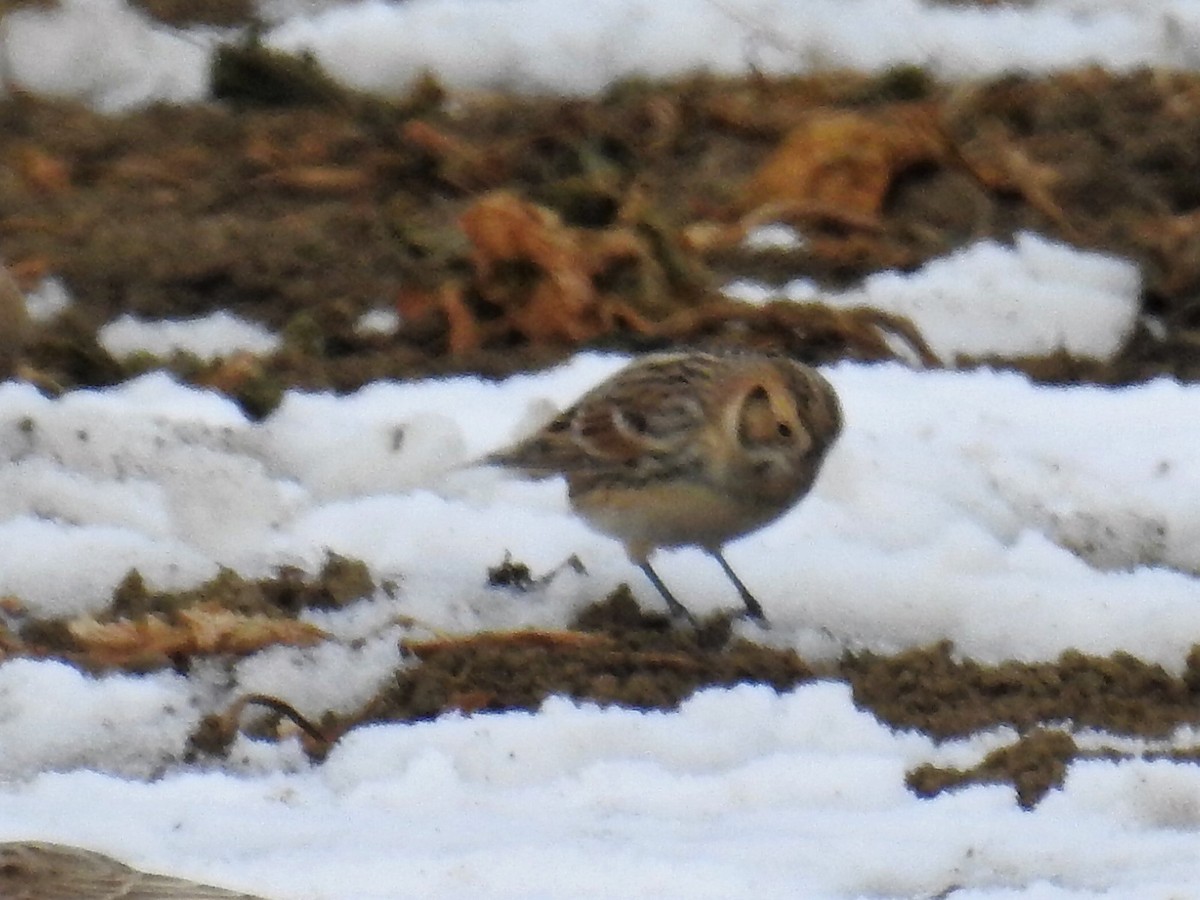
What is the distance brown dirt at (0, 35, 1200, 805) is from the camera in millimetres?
4348

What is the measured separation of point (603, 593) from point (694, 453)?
344 mm

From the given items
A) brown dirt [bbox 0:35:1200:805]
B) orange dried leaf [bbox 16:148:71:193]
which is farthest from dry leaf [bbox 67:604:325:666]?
orange dried leaf [bbox 16:148:71:193]

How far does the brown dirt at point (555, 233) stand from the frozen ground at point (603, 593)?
0.44 feet

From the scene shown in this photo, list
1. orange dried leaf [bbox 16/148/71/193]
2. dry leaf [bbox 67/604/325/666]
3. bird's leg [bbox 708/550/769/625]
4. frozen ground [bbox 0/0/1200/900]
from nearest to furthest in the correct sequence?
frozen ground [bbox 0/0/1200/900]
dry leaf [bbox 67/604/325/666]
bird's leg [bbox 708/550/769/625]
orange dried leaf [bbox 16/148/71/193]

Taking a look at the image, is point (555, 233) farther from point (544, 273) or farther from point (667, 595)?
point (667, 595)

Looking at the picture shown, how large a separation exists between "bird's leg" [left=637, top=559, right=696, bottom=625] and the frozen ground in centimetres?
4

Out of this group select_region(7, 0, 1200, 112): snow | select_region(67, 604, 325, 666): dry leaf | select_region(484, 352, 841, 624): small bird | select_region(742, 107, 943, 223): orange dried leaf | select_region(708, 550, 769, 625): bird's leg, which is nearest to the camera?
select_region(67, 604, 325, 666): dry leaf

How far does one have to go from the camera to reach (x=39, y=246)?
682cm

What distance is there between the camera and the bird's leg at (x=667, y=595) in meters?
4.72

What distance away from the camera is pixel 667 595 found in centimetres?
478

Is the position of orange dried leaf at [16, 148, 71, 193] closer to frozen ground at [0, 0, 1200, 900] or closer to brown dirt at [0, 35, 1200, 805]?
brown dirt at [0, 35, 1200, 805]

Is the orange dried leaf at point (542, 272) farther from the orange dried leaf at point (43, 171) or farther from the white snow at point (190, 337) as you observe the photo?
the orange dried leaf at point (43, 171)

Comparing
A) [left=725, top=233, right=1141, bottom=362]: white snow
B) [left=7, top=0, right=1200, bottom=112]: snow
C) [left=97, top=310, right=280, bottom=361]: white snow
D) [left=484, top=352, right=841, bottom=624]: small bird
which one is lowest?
[left=484, top=352, right=841, bottom=624]: small bird

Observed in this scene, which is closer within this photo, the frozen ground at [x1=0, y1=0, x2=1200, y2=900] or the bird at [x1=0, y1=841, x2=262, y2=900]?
the bird at [x1=0, y1=841, x2=262, y2=900]
